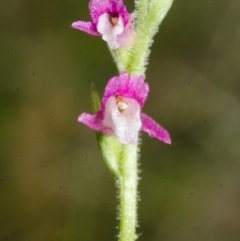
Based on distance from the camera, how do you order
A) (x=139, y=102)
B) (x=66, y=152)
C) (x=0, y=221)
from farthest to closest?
(x=66, y=152) < (x=0, y=221) < (x=139, y=102)

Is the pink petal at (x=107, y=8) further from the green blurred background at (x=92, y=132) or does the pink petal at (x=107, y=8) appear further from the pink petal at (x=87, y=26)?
the green blurred background at (x=92, y=132)

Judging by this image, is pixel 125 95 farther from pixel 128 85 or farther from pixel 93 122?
pixel 93 122

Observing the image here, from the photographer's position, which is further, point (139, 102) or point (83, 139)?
point (83, 139)

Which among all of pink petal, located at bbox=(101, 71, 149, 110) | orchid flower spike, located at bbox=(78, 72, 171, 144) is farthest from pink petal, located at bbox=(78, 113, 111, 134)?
pink petal, located at bbox=(101, 71, 149, 110)

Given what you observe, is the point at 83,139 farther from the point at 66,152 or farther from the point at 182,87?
the point at 182,87

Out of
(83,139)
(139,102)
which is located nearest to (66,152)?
(83,139)

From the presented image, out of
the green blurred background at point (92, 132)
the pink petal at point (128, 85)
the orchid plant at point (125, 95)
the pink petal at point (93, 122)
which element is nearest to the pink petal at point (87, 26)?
the orchid plant at point (125, 95)

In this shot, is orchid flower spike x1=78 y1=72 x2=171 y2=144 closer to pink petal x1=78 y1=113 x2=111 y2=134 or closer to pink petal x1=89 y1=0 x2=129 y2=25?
pink petal x1=78 y1=113 x2=111 y2=134
